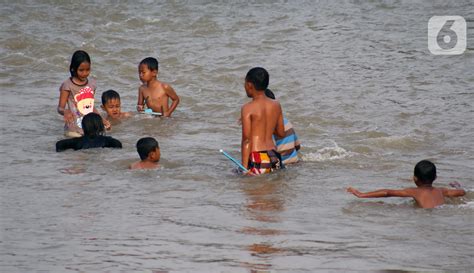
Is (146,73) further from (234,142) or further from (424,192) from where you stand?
(424,192)

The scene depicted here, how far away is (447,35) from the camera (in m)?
17.0

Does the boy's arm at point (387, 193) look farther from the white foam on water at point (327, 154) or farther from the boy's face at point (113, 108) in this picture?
the boy's face at point (113, 108)

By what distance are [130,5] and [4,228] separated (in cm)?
1428

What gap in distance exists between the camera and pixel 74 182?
8914 millimetres

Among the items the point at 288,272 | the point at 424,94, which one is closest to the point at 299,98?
the point at 424,94

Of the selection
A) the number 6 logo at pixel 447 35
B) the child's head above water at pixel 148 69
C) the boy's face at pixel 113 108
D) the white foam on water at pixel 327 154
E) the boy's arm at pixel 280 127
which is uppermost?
the number 6 logo at pixel 447 35

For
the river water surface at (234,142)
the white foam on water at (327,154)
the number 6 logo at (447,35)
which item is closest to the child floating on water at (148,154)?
the river water surface at (234,142)

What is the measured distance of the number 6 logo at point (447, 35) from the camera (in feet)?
52.7

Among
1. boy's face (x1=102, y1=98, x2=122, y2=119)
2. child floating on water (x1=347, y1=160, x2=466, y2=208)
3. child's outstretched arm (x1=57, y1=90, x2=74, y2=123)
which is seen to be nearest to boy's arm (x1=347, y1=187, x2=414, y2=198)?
child floating on water (x1=347, y1=160, x2=466, y2=208)

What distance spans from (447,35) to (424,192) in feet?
31.2

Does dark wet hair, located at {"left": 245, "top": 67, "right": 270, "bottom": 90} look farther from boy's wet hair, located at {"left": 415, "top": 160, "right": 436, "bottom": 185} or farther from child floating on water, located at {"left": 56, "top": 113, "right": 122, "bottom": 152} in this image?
child floating on water, located at {"left": 56, "top": 113, "right": 122, "bottom": 152}

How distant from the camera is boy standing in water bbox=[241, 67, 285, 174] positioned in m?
8.99

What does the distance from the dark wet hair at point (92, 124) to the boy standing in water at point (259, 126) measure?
1.96 m

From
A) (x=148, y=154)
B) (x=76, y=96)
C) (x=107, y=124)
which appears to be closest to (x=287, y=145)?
(x=148, y=154)
